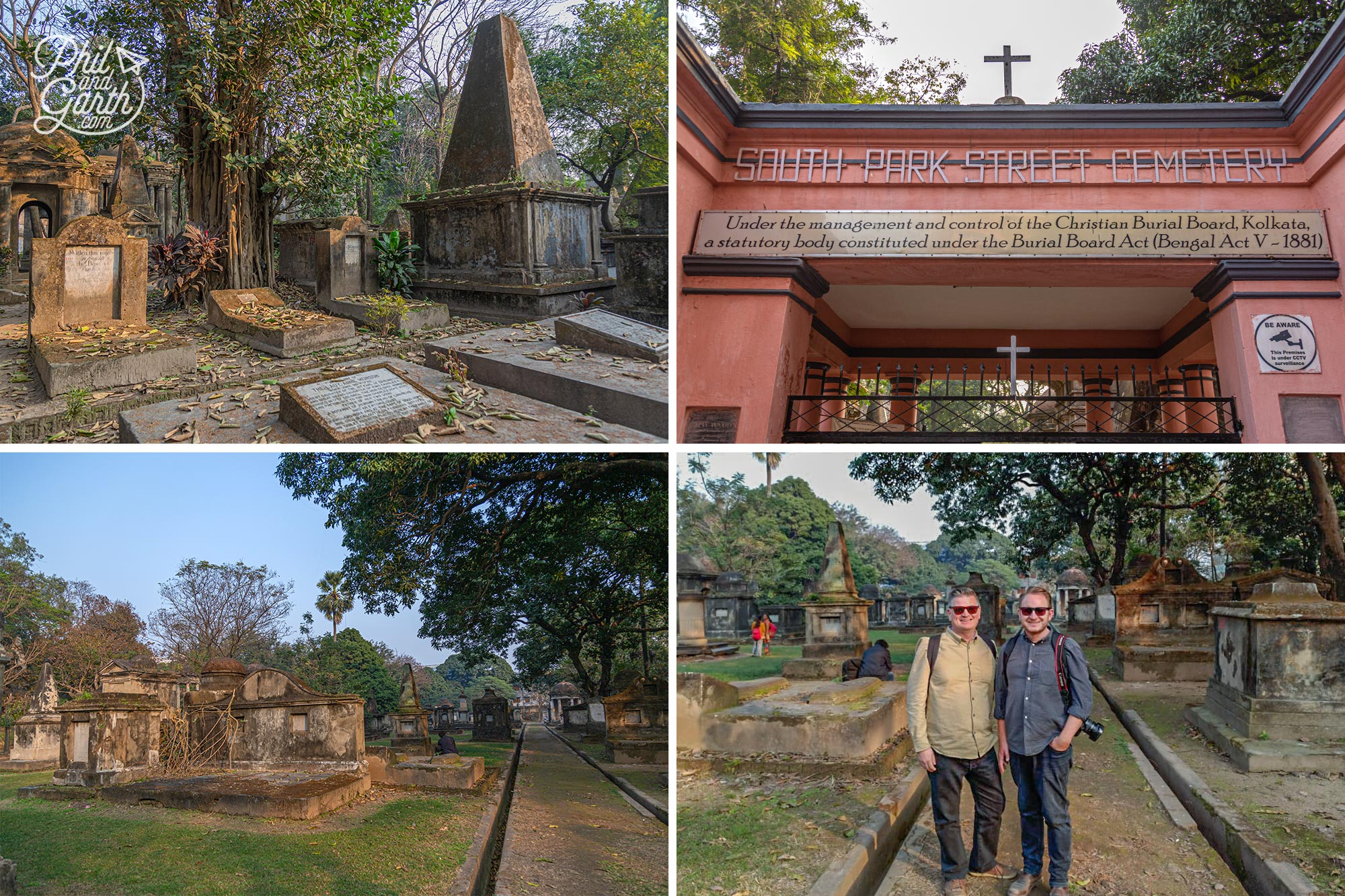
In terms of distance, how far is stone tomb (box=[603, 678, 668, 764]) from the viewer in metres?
11.6

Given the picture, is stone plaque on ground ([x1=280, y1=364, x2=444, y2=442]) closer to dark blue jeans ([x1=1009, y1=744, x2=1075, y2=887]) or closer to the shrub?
dark blue jeans ([x1=1009, y1=744, x2=1075, y2=887])

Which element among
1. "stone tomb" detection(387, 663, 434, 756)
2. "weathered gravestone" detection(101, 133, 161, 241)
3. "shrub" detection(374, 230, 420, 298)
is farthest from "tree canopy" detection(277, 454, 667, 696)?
"weathered gravestone" detection(101, 133, 161, 241)

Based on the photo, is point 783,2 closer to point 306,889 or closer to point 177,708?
point 177,708

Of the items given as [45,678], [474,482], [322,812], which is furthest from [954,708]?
[45,678]

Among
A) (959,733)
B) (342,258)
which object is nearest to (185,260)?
(342,258)

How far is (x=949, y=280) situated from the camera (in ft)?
27.1

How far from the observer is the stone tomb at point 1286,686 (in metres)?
5.73

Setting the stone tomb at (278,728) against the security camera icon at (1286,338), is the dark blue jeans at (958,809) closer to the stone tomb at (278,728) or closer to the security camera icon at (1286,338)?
the security camera icon at (1286,338)

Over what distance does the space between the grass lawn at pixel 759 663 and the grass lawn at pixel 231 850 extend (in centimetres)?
319

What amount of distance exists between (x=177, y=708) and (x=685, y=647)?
7.61 m

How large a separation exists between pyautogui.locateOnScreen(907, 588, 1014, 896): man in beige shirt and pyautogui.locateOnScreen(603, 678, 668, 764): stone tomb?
7.71 meters

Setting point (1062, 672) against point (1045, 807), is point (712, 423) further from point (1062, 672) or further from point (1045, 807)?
point (1045, 807)

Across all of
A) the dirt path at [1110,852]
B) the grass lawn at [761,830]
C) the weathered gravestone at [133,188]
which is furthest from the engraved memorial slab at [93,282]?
the dirt path at [1110,852]

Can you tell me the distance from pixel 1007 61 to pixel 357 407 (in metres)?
7.99
